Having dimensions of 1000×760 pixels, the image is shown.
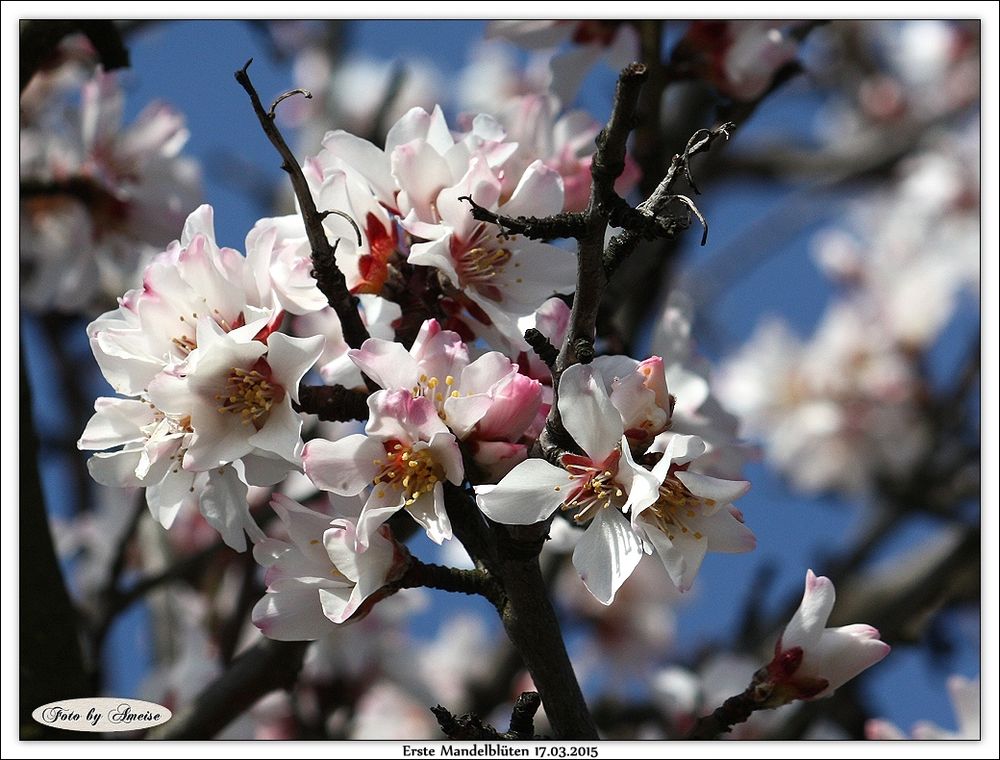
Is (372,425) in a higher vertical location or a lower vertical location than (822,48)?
lower

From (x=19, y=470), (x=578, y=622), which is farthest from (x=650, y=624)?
(x=19, y=470)

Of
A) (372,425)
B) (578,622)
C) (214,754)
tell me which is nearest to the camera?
(372,425)

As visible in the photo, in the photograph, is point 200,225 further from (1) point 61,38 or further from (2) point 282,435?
(1) point 61,38

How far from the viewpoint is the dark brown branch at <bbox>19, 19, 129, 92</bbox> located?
4.80 feet

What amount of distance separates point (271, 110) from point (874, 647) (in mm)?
725

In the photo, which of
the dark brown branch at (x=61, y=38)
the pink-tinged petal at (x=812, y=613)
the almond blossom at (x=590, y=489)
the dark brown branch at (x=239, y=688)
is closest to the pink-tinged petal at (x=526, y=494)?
the almond blossom at (x=590, y=489)

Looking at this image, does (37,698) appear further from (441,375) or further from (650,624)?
(650,624)

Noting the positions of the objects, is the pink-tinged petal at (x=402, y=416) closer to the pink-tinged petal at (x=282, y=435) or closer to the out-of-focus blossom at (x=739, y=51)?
the pink-tinged petal at (x=282, y=435)

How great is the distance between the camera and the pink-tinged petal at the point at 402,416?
896 millimetres

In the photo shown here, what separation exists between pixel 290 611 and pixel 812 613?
49cm

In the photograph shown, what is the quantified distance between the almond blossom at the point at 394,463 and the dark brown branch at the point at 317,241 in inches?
4.8

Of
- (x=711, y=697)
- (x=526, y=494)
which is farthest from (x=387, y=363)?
(x=711, y=697)

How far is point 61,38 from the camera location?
1.52 meters

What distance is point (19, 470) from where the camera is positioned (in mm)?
1392
